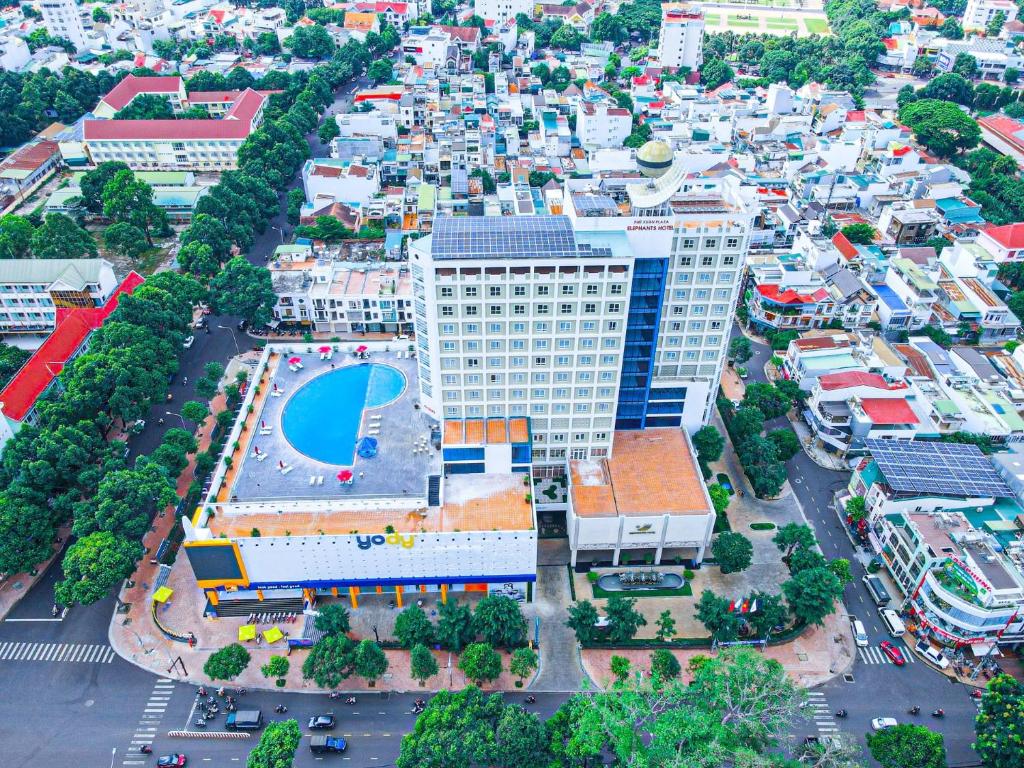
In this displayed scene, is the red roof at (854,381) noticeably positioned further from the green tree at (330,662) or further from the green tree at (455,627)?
the green tree at (330,662)

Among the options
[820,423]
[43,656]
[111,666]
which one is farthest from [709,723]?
[43,656]

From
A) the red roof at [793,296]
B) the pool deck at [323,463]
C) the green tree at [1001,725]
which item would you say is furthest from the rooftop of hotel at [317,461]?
the red roof at [793,296]

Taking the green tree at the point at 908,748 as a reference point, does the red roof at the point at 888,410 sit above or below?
above

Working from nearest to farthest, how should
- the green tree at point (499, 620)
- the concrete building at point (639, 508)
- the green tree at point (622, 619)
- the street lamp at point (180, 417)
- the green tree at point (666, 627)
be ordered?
the green tree at point (499, 620) → the green tree at point (622, 619) → the green tree at point (666, 627) → the concrete building at point (639, 508) → the street lamp at point (180, 417)

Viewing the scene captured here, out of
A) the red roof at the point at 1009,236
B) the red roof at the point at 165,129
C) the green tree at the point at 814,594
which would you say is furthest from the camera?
the red roof at the point at 165,129

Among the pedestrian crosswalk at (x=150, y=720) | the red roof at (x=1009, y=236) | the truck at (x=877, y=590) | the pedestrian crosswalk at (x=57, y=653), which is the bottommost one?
the pedestrian crosswalk at (x=57, y=653)

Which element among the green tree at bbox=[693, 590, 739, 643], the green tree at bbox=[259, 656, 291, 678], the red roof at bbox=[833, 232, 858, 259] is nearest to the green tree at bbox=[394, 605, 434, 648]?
the green tree at bbox=[259, 656, 291, 678]
